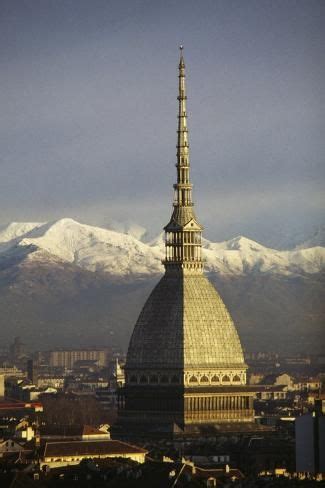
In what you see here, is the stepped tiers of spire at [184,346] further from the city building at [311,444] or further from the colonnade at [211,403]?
the city building at [311,444]

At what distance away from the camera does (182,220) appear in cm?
15412

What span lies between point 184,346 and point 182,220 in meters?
Answer: 6.42

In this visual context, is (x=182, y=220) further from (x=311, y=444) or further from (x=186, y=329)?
(x=311, y=444)

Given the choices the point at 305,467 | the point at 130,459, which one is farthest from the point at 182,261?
the point at 305,467

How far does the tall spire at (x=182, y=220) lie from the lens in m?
153

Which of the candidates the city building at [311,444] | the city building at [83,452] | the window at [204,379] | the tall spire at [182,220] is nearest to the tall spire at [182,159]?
the tall spire at [182,220]

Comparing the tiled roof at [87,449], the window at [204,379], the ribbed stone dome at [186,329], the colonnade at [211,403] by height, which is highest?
the ribbed stone dome at [186,329]

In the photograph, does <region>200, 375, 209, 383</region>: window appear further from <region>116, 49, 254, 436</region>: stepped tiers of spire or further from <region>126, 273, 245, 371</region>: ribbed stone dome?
<region>126, 273, 245, 371</region>: ribbed stone dome

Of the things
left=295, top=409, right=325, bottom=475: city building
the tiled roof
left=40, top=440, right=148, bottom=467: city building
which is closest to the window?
left=40, top=440, right=148, bottom=467: city building

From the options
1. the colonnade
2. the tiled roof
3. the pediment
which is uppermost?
the pediment

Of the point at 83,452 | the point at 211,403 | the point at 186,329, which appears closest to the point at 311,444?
the point at 83,452

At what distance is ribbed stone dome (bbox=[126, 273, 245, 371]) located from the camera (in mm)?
153125

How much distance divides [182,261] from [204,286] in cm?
185

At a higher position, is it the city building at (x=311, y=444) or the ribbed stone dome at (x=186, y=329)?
the ribbed stone dome at (x=186, y=329)
